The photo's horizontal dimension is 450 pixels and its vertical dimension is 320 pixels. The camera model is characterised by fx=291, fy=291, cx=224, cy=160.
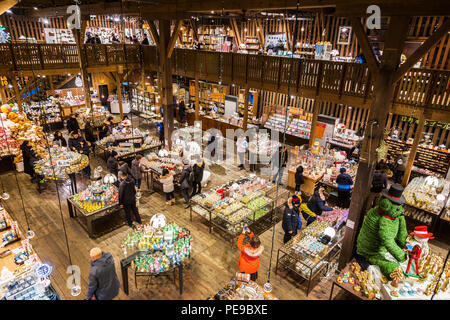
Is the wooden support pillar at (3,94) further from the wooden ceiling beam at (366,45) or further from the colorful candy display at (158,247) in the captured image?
the wooden ceiling beam at (366,45)

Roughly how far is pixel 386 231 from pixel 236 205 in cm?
366

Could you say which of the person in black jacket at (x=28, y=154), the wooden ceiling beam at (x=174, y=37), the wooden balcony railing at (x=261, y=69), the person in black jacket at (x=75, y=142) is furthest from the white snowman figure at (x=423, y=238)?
the person in black jacket at (x=28, y=154)

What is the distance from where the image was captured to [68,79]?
60.8ft

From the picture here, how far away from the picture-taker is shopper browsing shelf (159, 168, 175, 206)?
869cm

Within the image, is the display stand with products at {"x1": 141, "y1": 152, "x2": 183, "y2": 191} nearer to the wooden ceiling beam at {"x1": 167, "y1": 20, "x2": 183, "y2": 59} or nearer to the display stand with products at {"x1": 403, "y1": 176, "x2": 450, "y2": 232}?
the wooden ceiling beam at {"x1": 167, "y1": 20, "x2": 183, "y2": 59}

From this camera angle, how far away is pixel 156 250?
19.6 ft

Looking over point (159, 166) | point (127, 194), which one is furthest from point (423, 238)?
point (159, 166)

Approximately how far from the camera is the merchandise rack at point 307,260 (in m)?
6.07

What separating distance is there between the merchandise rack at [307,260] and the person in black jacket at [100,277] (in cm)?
342

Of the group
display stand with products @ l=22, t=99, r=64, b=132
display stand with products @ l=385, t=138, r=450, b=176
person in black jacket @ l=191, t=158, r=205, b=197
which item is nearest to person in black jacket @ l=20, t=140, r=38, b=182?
person in black jacket @ l=191, t=158, r=205, b=197

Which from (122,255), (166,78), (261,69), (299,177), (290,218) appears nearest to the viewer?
(290,218)

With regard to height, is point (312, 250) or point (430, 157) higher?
point (430, 157)

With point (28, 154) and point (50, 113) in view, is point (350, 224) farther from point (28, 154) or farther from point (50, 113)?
point (50, 113)

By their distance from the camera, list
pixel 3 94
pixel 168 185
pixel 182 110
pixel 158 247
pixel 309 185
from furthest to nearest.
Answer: pixel 182 110
pixel 3 94
pixel 309 185
pixel 168 185
pixel 158 247
